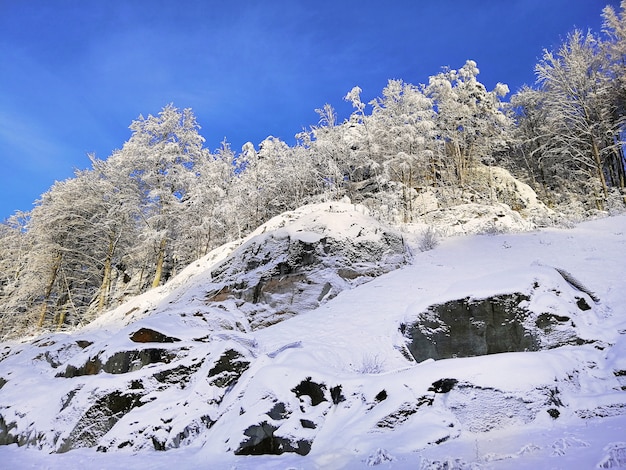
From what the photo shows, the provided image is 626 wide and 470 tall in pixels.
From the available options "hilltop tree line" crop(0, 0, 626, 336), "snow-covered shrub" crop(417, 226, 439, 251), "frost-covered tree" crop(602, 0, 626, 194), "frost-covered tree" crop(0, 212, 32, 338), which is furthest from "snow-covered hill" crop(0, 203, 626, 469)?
"frost-covered tree" crop(602, 0, 626, 194)

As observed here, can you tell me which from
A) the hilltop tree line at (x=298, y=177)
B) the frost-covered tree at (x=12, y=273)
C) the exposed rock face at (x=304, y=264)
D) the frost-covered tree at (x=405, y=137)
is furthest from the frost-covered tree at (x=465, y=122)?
the frost-covered tree at (x=12, y=273)

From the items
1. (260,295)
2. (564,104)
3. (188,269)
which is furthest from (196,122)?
(564,104)

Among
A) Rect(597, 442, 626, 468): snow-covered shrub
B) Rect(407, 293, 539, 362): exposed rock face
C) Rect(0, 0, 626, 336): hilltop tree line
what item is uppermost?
Rect(0, 0, 626, 336): hilltop tree line

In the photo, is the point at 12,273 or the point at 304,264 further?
the point at 12,273

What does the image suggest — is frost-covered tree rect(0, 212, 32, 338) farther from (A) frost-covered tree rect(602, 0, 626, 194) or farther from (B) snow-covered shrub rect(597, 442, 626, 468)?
(A) frost-covered tree rect(602, 0, 626, 194)

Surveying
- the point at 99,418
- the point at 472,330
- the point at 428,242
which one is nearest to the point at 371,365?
the point at 472,330

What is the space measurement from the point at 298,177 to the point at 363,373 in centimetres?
2074

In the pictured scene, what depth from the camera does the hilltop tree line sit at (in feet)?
69.8

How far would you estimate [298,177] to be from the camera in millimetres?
26203

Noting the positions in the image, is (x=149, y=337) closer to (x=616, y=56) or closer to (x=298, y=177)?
(x=298, y=177)

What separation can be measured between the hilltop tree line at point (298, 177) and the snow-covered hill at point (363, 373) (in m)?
9.46

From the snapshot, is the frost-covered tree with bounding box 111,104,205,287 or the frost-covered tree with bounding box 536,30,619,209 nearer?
the frost-covered tree with bounding box 536,30,619,209

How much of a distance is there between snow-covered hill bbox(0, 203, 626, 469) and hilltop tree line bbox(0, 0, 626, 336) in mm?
9465

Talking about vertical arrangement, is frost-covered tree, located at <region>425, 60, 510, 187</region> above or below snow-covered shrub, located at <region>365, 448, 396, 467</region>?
above
